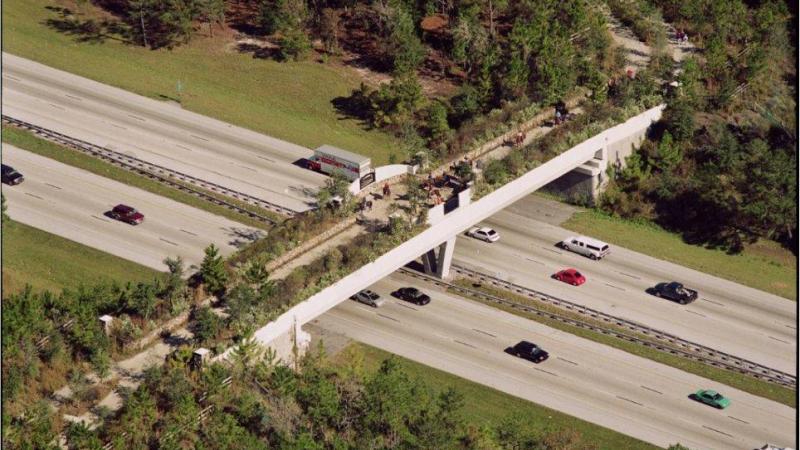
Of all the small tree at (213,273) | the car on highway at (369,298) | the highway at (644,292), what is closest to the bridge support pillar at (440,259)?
the highway at (644,292)

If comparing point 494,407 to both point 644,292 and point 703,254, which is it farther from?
point 703,254

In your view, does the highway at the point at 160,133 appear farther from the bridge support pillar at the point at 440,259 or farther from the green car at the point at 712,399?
the green car at the point at 712,399

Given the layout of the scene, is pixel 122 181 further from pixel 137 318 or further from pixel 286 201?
pixel 137 318

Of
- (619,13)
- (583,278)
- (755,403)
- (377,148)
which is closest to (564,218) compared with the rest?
(583,278)

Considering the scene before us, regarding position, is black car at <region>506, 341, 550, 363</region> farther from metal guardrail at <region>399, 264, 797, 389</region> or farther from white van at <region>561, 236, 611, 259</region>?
white van at <region>561, 236, 611, 259</region>

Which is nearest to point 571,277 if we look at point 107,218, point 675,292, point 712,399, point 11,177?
point 675,292

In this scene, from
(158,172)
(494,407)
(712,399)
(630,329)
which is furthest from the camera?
(158,172)
